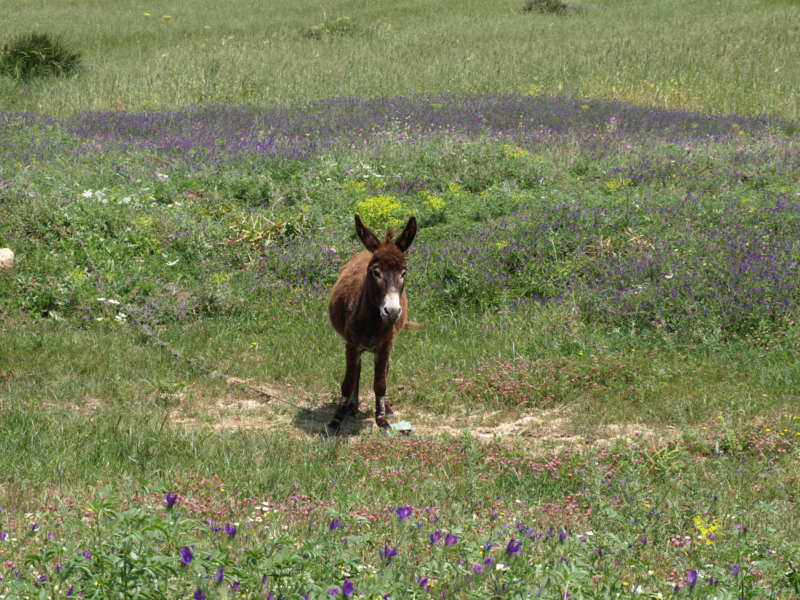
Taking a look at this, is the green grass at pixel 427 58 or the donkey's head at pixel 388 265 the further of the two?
the green grass at pixel 427 58

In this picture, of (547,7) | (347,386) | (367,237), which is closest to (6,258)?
(347,386)

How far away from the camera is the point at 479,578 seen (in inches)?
112

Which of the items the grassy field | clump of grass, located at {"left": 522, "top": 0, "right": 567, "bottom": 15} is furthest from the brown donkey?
clump of grass, located at {"left": 522, "top": 0, "right": 567, "bottom": 15}

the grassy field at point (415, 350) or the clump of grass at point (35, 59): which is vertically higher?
the clump of grass at point (35, 59)

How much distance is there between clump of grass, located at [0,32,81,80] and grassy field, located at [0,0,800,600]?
2588 mm

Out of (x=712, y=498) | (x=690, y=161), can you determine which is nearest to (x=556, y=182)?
(x=690, y=161)

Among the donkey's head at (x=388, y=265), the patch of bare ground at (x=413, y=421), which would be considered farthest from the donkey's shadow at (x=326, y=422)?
the donkey's head at (x=388, y=265)

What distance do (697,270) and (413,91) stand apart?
14468 mm

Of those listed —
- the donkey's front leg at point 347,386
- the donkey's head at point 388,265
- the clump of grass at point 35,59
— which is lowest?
the donkey's front leg at point 347,386

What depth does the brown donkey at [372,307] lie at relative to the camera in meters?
5.66

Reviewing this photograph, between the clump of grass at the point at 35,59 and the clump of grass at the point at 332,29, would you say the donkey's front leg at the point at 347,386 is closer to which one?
the clump of grass at the point at 35,59

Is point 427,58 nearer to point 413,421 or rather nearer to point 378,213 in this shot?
point 378,213

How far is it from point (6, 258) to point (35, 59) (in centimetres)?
1660

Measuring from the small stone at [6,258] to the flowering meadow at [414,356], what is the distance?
5.4 inches
